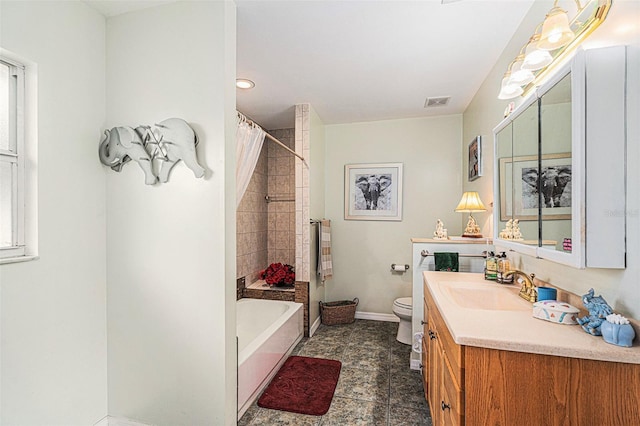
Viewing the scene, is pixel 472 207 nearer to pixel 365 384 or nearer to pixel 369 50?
pixel 369 50

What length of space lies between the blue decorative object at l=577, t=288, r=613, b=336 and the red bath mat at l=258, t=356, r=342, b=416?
5.22 feet

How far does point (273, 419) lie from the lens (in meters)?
1.91

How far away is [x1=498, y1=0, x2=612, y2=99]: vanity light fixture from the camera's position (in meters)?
1.15

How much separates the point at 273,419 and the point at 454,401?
51.1 inches

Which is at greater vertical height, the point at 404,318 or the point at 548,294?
the point at 548,294

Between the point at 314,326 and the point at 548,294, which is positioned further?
the point at 314,326

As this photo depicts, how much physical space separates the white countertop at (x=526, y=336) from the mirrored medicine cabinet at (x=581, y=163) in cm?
25

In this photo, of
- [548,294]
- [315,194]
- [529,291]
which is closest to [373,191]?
[315,194]

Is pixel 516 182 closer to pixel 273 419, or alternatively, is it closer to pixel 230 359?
pixel 230 359

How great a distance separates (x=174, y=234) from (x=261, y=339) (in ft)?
3.50

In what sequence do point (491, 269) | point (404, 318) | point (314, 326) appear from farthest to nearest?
point (314, 326), point (404, 318), point (491, 269)

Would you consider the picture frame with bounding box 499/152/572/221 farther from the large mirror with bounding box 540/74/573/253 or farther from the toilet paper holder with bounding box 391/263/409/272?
the toilet paper holder with bounding box 391/263/409/272

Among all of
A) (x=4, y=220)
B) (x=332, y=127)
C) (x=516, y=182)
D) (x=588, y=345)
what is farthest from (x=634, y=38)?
(x=332, y=127)

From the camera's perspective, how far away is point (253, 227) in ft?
A: 12.3
